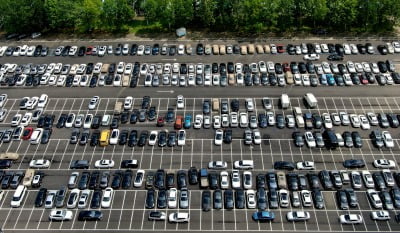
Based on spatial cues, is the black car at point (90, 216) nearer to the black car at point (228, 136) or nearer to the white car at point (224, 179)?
the white car at point (224, 179)

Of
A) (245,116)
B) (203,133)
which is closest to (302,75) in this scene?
(245,116)

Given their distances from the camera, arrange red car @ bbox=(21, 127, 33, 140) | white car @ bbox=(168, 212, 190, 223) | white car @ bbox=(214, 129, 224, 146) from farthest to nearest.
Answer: red car @ bbox=(21, 127, 33, 140) → white car @ bbox=(214, 129, 224, 146) → white car @ bbox=(168, 212, 190, 223)

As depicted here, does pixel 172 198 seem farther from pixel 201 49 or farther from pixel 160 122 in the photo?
pixel 201 49

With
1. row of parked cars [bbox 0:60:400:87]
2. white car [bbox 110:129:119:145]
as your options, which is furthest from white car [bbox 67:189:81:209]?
row of parked cars [bbox 0:60:400:87]

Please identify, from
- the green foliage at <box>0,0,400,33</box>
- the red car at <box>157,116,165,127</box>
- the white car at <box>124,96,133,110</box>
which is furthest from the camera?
the green foliage at <box>0,0,400,33</box>

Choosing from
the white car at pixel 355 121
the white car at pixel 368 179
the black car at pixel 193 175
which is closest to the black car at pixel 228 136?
the black car at pixel 193 175

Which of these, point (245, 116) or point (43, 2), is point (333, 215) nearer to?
point (245, 116)

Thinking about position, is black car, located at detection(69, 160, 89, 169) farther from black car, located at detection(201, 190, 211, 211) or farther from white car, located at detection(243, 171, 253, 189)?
white car, located at detection(243, 171, 253, 189)
